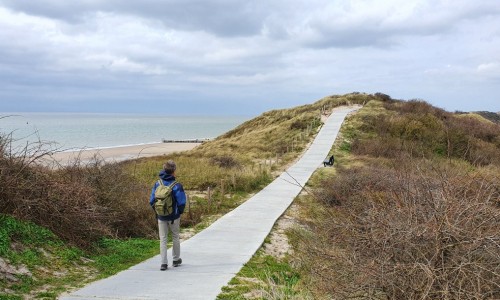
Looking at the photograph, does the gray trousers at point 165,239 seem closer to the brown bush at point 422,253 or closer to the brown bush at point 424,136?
the brown bush at point 422,253

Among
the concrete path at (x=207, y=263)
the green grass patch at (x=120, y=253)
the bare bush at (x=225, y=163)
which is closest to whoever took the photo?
the concrete path at (x=207, y=263)

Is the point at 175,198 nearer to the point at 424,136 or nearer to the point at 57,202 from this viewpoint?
the point at 57,202

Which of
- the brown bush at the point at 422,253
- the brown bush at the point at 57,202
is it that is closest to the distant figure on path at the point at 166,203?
the brown bush at the point at 57,202

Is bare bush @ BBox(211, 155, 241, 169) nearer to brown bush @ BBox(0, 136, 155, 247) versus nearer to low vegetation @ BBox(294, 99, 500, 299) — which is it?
brown bush @ BBox(0, 136, 155, 247)

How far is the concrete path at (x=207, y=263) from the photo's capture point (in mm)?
6516

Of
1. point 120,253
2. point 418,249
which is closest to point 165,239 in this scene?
point 120,253

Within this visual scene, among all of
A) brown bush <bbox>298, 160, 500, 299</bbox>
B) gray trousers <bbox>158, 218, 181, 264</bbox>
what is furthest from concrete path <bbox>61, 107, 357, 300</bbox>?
brown bush <bbox>298, 160, 500, 299</bbox>

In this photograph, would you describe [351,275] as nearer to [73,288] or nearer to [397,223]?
[397,223]

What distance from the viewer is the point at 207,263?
827cm

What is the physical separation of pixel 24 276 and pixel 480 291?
19.3ft

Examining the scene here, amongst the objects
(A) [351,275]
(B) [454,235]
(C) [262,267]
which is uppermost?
(B) [454,235]

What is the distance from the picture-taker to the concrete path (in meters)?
6.52

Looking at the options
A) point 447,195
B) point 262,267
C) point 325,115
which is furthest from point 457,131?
point 447,195

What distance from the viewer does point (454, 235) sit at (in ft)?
13.0
